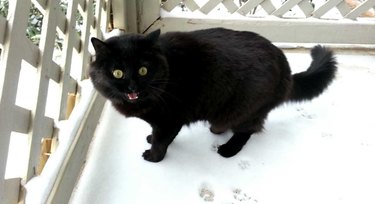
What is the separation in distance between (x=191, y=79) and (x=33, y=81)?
493mm

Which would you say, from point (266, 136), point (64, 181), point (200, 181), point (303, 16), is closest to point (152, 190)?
point (200, 181)

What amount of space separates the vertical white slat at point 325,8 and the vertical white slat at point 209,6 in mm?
512

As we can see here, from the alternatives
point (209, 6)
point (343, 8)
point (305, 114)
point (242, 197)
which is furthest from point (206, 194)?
point (343, 8)

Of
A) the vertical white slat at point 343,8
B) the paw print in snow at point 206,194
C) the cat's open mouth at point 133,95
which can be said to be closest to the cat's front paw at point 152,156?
the paw print in snow at point 206,194

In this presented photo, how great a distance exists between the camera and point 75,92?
1.41 metres

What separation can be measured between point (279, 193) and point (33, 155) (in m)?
0.80

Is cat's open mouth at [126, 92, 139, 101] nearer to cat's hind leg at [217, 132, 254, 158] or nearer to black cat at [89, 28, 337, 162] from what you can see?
black cat at [89, 28, 337, 162]

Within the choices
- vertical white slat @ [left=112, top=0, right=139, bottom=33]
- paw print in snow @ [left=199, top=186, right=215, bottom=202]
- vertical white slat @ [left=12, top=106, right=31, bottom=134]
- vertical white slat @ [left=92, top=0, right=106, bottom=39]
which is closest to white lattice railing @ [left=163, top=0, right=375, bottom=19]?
vertical white slat @ [left=112, top=0, right=139, bottom=33]

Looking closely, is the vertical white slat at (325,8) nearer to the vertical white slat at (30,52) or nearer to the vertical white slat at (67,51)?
the vertical white slat at (67,51)

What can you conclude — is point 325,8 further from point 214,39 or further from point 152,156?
point 152,156

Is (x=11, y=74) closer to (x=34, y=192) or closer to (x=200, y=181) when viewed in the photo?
(x=34, y=192)

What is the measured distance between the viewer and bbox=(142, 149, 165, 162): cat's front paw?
1.32m

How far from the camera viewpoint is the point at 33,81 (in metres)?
1.15

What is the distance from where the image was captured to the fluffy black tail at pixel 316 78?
139cm
